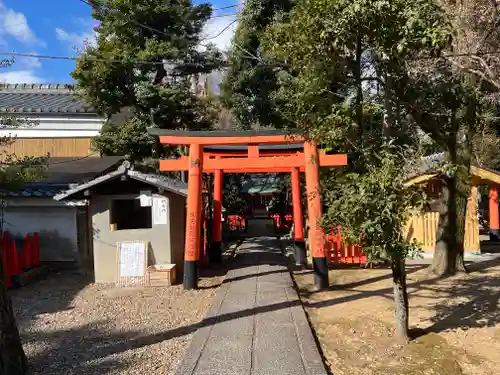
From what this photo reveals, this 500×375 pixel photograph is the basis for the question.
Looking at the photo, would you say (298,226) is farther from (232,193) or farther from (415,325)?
(232,193)

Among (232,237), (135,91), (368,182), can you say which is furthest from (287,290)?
(232,237)

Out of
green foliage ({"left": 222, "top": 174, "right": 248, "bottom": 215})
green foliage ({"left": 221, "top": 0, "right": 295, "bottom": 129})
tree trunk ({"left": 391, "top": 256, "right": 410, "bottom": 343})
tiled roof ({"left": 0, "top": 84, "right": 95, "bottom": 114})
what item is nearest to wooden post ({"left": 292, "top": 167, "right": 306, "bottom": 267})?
green foliage ({"left": 221, "top": 0, "right": 295, "bottom": 129})

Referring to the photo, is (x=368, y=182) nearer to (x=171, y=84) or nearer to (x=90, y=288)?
(x=90, y=288)

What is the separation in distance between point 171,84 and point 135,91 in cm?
134

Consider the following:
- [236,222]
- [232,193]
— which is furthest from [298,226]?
[232,193]

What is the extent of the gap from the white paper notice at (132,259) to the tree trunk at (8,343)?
5.21 metres

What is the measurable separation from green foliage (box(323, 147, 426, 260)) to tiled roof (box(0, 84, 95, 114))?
522 inches

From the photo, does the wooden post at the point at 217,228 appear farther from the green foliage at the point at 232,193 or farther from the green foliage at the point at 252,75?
the green foliage at the point at 232,193

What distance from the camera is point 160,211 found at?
35.0 feet

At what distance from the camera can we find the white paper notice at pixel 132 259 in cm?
1014

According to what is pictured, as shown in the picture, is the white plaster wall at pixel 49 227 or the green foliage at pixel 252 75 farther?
the green foliage at pixel 252 75

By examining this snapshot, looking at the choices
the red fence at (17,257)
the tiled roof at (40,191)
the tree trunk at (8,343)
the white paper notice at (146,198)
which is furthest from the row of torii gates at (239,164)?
the tree trunk at (8,343)

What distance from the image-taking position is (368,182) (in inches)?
211

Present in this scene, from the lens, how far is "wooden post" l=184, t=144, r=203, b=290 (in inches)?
374
